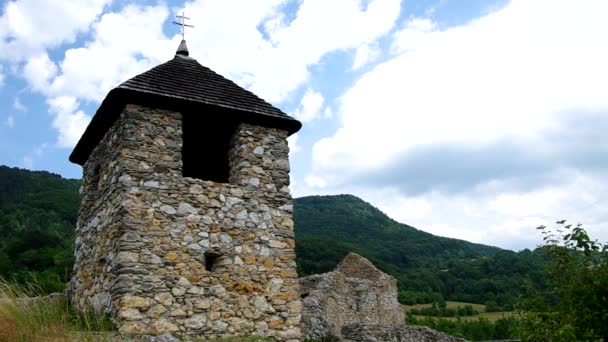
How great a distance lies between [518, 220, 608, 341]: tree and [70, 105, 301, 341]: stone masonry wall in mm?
3572

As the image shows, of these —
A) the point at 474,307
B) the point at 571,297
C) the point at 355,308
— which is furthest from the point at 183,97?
the point at 474,307

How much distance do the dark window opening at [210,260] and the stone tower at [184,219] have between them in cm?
2

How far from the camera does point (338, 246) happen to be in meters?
46.2

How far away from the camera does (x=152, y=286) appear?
26.6 feet

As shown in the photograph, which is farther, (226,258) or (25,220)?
(25,220)

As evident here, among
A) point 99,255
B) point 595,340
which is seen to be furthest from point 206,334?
point 595,340

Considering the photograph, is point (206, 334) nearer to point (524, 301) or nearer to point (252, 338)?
point (252, 338)

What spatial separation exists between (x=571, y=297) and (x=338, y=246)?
127 feet

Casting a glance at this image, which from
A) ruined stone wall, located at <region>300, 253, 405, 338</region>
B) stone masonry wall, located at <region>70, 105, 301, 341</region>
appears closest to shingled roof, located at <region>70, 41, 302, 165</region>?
stone masonry wall, located at <region>70, 105, 301, 341</region>

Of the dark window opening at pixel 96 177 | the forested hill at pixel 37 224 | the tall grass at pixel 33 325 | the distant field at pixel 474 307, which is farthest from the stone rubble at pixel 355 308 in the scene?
the distant field at pixel 474 307

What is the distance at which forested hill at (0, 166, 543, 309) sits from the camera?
23.8 metres

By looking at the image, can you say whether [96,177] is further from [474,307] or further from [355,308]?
[474,307]

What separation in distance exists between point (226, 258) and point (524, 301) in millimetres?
4414

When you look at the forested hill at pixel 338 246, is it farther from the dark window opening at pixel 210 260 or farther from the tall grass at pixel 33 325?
the dark window opening at pixel 210 260
